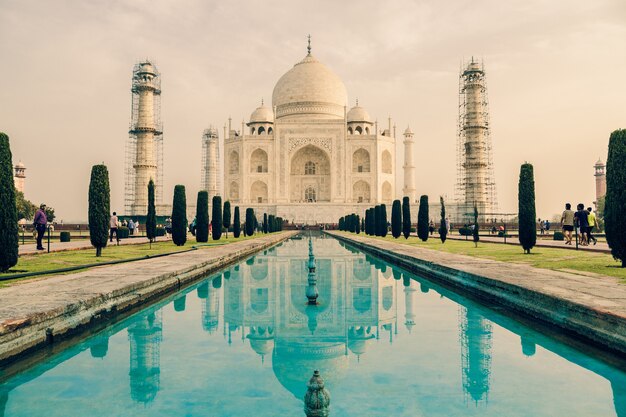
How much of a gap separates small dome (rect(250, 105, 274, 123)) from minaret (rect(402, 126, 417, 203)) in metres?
10.9

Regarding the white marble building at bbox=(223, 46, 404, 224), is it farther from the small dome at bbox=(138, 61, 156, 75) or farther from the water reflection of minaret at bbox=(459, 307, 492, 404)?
the water reflection of minaret at bbox=(459, 307, 492, 404)

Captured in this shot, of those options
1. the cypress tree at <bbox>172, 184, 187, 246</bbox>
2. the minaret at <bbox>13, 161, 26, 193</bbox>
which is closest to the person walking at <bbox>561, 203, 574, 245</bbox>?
the cypress tree at <bbox>172, 184, 187, 246</bbox>

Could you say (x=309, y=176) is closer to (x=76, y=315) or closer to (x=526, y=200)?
(x=526, y=200)

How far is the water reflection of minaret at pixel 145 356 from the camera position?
8.38ft

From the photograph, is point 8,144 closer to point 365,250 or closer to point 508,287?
point 508,287

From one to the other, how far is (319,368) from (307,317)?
1413 millimetres

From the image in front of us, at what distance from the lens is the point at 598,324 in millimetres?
3254

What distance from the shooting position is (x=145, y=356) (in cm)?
318

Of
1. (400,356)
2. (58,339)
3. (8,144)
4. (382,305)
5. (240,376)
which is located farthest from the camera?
(8,144)

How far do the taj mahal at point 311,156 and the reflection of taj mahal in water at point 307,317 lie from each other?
2878 centimetres

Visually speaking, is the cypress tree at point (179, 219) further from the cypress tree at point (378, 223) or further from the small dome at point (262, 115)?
the small dome at point (262, 115)

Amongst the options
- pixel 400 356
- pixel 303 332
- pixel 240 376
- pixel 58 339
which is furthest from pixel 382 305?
pixel 58 339

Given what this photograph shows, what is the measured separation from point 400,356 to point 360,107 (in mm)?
41831

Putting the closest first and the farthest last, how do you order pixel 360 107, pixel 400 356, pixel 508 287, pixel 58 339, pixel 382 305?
1. pixel 400 356
2. pixel 58 339
3. pixel 508 287
4. pixel 382 305
5. pixel 360 107
